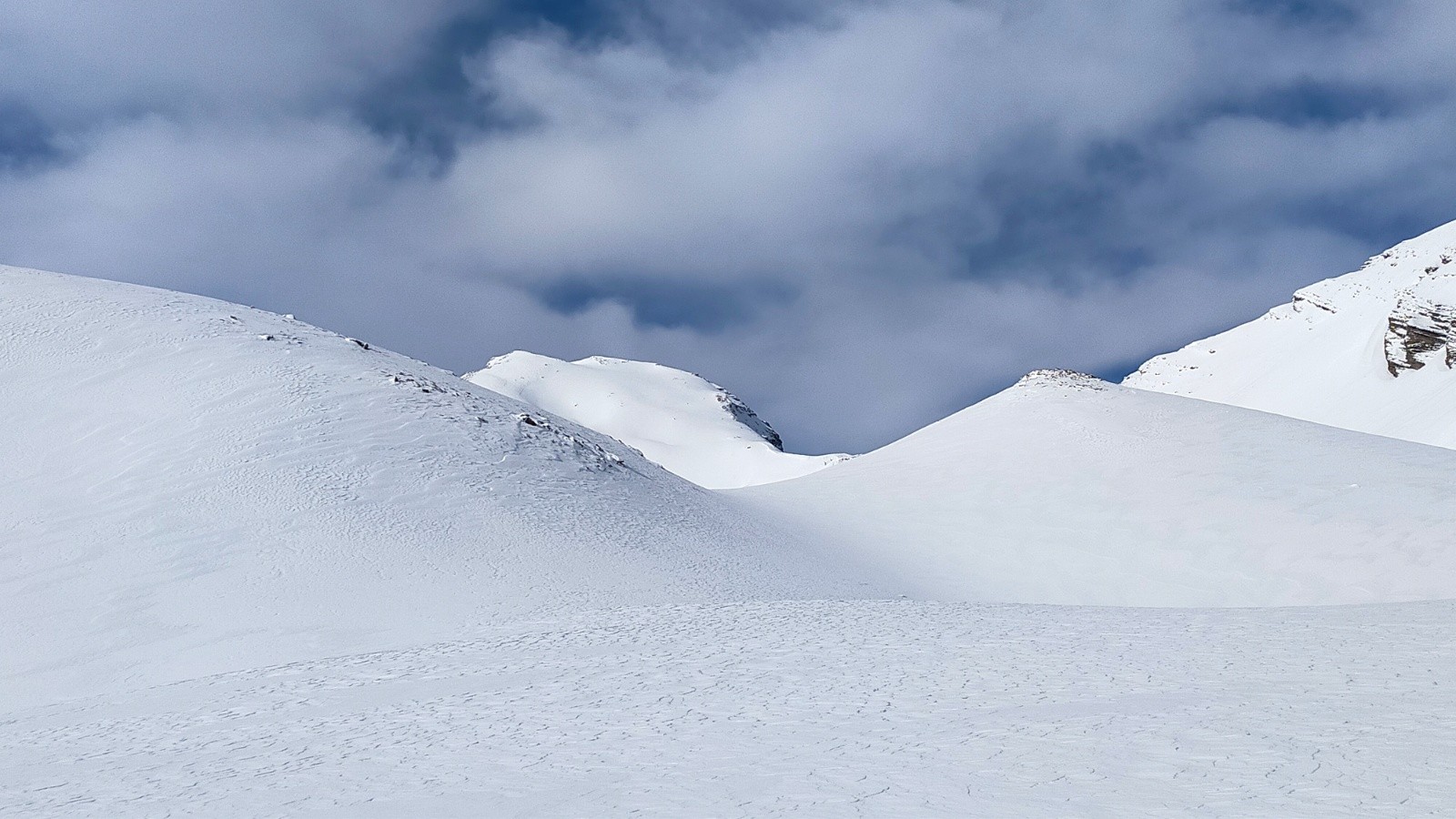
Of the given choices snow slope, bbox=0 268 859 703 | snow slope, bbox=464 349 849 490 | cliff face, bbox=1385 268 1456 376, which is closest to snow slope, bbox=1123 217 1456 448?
cliff face, bbox=1385 268 1456 376

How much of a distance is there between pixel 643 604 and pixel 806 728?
33.5 feet

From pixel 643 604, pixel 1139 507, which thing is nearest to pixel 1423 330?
pixel 1139 507

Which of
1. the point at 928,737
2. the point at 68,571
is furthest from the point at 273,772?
the point at 68,571

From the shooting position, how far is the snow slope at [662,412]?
94438 millimetres

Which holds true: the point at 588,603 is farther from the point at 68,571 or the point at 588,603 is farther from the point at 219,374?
the point at 219,374

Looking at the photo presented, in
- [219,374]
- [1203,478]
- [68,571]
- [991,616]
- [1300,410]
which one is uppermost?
[1300,410]

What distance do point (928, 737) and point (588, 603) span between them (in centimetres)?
1101

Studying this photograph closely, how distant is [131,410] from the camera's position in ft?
75.5

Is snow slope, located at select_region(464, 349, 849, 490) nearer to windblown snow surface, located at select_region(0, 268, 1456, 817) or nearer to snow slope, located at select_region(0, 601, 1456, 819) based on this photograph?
windblown snow surface, located at select_region(0, 268, 1456, 817)

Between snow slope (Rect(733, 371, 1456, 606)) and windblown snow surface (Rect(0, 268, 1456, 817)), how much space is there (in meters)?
0.15

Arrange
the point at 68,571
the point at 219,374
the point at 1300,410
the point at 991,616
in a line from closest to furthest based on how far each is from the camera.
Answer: the point at 991,616 < the point at 68,571 < the point at 219,374 < the point at 1300,410

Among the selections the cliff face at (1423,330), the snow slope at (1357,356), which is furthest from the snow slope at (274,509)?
the cliff face at (1423,330)

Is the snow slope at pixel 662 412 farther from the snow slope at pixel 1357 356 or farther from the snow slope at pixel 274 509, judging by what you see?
the snow slope at pixel 274 509

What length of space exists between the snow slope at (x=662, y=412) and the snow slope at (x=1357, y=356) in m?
46.8
